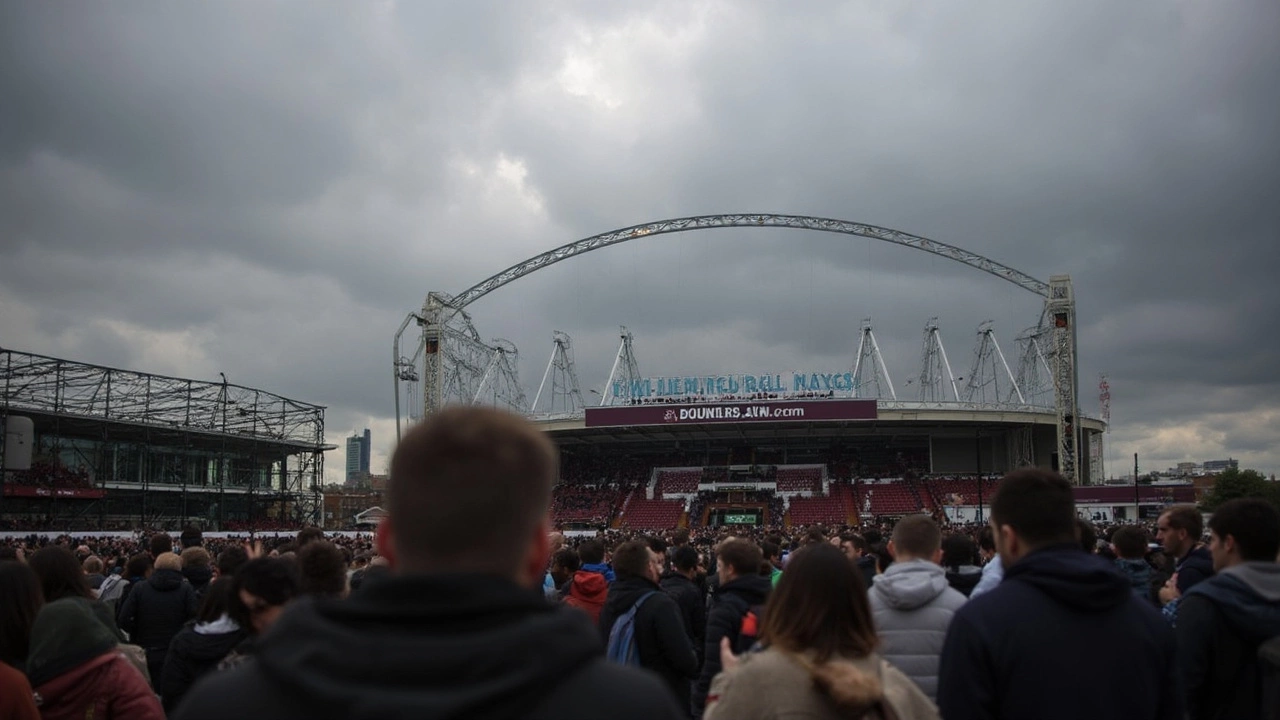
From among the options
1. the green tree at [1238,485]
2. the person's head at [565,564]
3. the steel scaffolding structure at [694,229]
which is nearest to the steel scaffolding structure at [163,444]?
the steel scaffolding structure at [694,229]

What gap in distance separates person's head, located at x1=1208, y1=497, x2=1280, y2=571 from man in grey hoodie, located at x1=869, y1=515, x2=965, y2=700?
136cm

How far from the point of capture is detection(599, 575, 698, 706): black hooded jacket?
5883mm

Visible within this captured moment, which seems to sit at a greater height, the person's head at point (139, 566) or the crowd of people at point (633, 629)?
the crowd of people at point (633, 629)

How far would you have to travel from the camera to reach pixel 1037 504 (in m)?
3.43

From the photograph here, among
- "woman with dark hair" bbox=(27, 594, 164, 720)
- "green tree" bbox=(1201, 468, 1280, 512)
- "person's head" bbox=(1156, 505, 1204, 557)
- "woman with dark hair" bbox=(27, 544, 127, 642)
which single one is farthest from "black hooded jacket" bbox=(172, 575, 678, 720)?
"green tree" bbox=(1201, 468, 1280, 512)

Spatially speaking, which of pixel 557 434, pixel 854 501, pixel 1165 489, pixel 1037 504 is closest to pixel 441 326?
pixel 557 434

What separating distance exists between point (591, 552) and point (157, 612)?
3.79m

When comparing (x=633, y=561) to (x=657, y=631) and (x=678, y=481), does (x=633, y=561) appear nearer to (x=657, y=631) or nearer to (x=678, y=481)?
(x=657, y=631)

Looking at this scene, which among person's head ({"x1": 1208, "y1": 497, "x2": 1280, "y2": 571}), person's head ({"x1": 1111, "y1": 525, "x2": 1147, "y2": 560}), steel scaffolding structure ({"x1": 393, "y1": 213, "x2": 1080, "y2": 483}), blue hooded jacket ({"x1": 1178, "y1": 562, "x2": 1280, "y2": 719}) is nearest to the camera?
blue hooded jacket ({"x1": 1178, "y1": 562, "x2": 1280, "y2": 719})

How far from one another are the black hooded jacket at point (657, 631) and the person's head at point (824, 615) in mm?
2806

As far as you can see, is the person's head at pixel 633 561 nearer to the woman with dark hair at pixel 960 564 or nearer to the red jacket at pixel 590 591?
the red jacket at pixel 590 591

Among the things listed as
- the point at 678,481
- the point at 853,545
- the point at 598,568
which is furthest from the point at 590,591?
the point at 678,481

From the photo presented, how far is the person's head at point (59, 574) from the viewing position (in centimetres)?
491

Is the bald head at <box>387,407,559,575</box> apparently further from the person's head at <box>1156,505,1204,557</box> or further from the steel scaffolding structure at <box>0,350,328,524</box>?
the steel scaffolding structure at <box>0,350,328,524</box>
